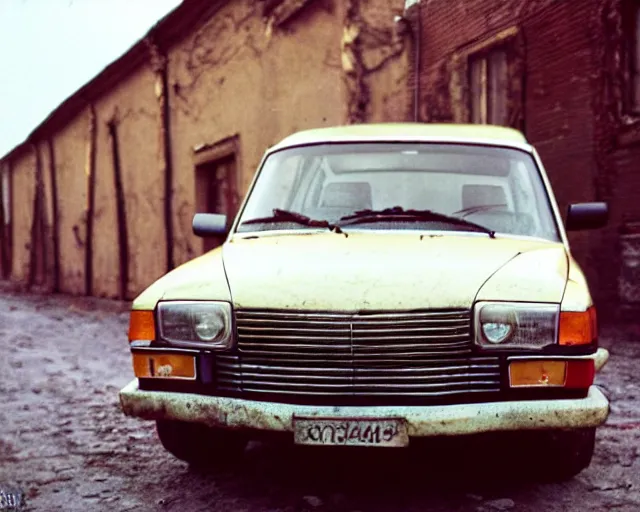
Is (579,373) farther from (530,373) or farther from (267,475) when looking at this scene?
(267,475)

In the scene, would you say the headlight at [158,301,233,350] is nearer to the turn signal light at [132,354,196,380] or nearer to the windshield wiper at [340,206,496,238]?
the turn signal light at [132,354,196,380]

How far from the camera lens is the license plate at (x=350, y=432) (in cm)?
304

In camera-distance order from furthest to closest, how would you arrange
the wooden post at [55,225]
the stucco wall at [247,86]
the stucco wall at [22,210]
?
the stucco wall at [22,210] < the wooden post at [55,225] < the stucco wall at [247,86]

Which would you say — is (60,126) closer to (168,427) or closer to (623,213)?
(623,213)

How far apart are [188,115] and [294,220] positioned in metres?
10.6

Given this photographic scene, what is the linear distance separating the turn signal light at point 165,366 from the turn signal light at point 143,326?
7 centimetres

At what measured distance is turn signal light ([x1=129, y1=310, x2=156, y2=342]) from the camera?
3.38m

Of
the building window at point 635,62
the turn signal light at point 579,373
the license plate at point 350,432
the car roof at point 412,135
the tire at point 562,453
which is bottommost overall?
the tire at point 562,453

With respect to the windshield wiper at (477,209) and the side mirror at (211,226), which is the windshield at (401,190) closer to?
the windshield wiper at (477,209)

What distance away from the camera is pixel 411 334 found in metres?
3.12

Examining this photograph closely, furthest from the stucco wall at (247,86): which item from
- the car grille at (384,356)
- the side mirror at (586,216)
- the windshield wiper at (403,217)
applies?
the car grille at (384,356)

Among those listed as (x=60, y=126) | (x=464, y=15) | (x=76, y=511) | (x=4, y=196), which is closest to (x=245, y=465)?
(x=76, y=511)

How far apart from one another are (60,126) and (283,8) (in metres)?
11.2

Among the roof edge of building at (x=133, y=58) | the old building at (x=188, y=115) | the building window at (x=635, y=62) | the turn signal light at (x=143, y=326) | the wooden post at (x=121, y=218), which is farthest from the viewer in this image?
the wooden post at (x=121, y=218)
